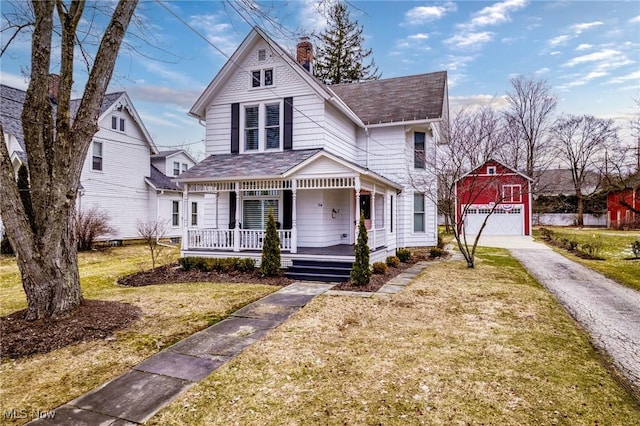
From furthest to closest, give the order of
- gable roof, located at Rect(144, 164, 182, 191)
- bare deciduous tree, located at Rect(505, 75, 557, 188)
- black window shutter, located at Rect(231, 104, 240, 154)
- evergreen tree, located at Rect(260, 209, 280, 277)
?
bare deciduous tree, located at Rect(505, 75, 557, 188) → gable roof, located at Rect(144, 164, 182, 191) → black window shutter, located at Rect(231, 104, 240, 154) → evergreen tree, located at Rect(260, 209, 280, 277)

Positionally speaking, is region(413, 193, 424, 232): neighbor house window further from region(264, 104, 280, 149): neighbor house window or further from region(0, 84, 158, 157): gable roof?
region(0, 84, 158, 157): gable roof

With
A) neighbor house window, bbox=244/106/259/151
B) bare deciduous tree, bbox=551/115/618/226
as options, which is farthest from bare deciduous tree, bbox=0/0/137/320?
bare deciduous tree, bbox=551/115/618/226

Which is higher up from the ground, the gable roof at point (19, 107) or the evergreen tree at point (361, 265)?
the gable roof at point (19, 107)

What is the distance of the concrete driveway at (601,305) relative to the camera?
16.3 ft

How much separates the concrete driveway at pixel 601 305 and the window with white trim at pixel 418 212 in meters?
4.52

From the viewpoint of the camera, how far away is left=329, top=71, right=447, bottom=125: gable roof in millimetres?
15227

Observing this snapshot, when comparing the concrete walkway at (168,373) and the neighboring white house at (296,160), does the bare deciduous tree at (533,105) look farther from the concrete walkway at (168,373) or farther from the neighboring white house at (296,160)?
the concrete walkway at (168,373)

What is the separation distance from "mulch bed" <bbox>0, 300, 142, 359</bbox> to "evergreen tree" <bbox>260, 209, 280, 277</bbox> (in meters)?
4.02

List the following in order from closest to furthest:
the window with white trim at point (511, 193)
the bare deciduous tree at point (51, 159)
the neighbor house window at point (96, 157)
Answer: the bare deciduous tree at point (51, 159) < the window with white trim at point (511, 193) < the neighbor house window at point (96, 157)

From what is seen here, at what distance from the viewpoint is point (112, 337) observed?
5508mm

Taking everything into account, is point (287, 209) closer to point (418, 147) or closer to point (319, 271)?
point (319, 271)

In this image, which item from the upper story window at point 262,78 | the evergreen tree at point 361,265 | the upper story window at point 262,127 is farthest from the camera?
the upper story window at point 262,127

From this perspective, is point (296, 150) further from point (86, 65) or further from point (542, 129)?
point (542, 129)

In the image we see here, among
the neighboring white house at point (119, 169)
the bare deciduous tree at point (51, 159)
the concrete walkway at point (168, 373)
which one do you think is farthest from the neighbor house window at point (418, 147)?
the neighboring white house at point (119, 169)
